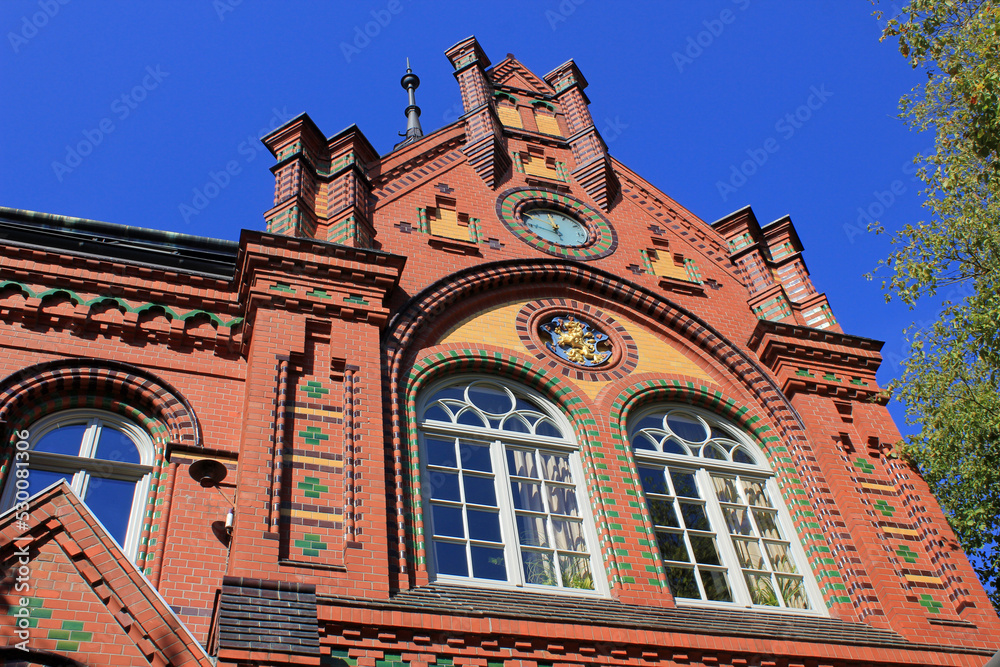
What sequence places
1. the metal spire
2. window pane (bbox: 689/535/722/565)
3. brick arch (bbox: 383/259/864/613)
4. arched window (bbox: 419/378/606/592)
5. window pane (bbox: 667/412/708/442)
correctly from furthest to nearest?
the metal spire
window pane (bbox: 667/412/708/442)
brick arch (bbox: 383/259/864/613)
window pane (bbox: 689/535/722/565)
arched window (bbox: 419/378/606/592)

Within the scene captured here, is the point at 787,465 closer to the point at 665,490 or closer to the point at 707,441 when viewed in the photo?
the point at 707,441

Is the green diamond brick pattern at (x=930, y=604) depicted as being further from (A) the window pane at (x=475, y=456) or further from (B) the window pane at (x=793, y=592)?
(A) the window pane at (x=475, y=456)

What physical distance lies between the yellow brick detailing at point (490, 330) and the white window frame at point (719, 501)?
177 centimetres

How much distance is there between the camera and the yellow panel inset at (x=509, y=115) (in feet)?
53.4

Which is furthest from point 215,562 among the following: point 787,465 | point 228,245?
point 787,465

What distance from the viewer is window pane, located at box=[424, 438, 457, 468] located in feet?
33.3

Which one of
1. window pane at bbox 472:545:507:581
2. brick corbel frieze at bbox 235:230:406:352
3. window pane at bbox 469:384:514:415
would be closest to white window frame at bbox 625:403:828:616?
window pane at bbox 469:384:514:415

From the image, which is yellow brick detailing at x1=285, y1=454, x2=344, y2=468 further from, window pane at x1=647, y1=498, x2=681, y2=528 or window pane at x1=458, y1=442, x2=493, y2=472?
window pane at x1=647, y1=498, x2=681, y2=528

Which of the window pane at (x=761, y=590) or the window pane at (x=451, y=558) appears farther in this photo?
the window pane at (x=761, y=590)

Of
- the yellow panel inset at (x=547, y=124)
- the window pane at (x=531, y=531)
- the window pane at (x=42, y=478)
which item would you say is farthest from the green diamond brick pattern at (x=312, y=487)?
the yellow panel inset at (x=547, y=124)

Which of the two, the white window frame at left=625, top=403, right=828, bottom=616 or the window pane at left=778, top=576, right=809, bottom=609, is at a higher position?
the white window frame at left=625, top=403, right=828, bottom=616

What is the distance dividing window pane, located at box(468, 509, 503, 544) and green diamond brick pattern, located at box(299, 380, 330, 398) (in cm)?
194

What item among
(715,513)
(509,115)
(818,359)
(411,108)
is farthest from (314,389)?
(411,108)

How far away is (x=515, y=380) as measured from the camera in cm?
1145
